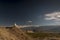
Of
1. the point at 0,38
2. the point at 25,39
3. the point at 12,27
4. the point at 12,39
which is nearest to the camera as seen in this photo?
the point at 0,38

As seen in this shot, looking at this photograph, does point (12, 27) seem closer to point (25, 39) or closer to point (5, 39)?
point (25, 39)

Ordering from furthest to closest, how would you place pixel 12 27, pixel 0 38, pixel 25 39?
pixel 12 27 → pixel 25 39 → pixel 0 38

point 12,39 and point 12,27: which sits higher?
point 12,27

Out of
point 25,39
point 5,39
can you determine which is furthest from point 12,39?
point 25,39

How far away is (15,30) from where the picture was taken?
2731 centimetres

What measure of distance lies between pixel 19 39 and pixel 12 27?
428 centimetres

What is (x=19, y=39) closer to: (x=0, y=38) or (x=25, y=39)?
(x=25, y=39)

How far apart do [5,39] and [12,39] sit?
1.87 metres

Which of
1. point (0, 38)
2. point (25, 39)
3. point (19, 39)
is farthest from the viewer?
point (25, 39)

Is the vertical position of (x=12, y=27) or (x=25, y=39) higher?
(x=12, y=27)

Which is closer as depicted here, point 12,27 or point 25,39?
point 25,39

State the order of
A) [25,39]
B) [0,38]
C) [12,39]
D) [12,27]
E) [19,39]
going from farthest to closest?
1. [12,27]
2. [25,39]
3. [19,39]
4. [12,39]
5. [0,38]

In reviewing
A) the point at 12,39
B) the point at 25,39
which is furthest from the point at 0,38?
the point at 25,39

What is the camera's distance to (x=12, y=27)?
28.0m
